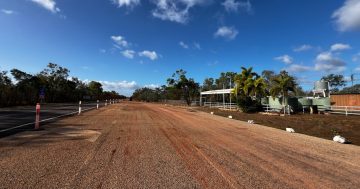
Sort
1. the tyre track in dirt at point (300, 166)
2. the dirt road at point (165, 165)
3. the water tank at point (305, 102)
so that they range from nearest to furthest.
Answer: the dirt road at point (165, 165)
the tyre track in dirt at point (300, 166)
the water tank at point (305, 102)

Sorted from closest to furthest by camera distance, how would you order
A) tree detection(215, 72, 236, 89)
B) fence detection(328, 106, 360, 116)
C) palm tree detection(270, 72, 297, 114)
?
fence detection(328, 106, 360, 116)
palm tree detection(270, 72, 297, 114)
tree detection(215, 72, 236, 89)

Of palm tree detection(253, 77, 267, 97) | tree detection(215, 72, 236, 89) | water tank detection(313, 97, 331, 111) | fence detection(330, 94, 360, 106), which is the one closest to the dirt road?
water tank detection(313, 97, 331, 111)

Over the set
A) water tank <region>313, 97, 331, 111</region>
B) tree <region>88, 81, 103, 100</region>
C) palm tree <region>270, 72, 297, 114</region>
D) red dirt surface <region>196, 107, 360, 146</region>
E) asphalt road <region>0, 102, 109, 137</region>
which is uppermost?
tree <region>88, 81, 103, 100</region>

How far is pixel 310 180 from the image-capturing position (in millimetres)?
5297

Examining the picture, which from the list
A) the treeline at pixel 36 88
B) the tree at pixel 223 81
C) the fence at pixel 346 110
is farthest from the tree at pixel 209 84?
the fence at pixel 346 110

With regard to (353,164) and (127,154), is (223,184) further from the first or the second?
(353,164)

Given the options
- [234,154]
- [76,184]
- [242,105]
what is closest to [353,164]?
[234,154]

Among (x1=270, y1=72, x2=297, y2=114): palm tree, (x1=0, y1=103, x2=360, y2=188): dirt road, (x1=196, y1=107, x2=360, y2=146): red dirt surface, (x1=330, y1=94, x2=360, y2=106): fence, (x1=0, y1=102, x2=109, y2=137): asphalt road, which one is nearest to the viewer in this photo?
(x1=0, y1=103, x2=360, y2=188): dirt road

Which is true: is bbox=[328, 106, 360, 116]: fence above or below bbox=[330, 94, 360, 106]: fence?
below

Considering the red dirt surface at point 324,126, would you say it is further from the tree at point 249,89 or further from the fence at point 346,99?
the tree at point 249,89

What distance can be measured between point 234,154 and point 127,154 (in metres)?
2.93

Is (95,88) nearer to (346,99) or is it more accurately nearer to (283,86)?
(283,86)

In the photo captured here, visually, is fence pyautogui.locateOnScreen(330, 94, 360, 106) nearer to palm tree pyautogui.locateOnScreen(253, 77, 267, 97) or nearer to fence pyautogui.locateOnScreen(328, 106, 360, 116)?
fence pyautogui.locateOnScreen(328, 106, 360, 116)

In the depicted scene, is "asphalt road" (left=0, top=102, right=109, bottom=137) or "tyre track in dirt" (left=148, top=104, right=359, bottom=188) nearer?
"tyre track in dirt" (left=148, top=104, right=359, bottom=188)
